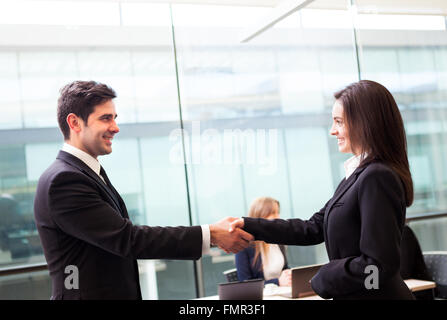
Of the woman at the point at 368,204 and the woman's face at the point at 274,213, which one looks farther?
the woman's face at the point at 274,213

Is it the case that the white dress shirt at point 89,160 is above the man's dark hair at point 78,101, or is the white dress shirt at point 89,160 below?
below

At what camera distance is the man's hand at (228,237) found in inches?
98.7

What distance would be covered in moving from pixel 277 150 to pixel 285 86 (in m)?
0.65

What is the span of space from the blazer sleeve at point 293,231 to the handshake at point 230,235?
7 cm

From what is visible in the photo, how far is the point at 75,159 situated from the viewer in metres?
2.12

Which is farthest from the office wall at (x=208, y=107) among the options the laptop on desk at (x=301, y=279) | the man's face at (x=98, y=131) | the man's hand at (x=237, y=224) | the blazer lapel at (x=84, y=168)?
the blazer lapel at (x=84, y=168)

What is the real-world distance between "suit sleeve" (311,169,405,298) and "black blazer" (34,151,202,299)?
791 mm

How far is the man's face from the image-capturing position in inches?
86.6

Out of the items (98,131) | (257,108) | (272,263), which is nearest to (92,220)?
(98,131)

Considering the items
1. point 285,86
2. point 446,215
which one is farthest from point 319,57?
point 446,215

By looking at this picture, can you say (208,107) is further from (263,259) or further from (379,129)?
(379,129)

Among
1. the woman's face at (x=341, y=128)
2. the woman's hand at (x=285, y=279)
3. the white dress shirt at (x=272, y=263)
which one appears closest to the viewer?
the woman's face at (x=341, y=128)

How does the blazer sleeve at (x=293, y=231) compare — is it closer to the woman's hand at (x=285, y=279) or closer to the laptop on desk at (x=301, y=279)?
the laptop on desk at (x=301, y=279)

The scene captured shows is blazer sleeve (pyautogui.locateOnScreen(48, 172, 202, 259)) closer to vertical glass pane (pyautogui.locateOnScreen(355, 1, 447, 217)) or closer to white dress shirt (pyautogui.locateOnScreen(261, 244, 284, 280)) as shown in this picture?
white dress shirt (pyautogui.locateOnScreen(261, 244, 284, 280))
